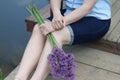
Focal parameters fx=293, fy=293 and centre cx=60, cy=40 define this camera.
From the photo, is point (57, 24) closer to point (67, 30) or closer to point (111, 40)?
point (67, 30)

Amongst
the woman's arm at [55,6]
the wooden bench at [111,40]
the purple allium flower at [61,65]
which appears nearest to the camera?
the purple allium flower at [61,65]

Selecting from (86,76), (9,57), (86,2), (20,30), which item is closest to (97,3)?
(86,2)

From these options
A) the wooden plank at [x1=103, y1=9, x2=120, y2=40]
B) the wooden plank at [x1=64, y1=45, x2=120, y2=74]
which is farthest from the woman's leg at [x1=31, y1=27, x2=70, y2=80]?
the wooden plank at [x1=103, y1=9, x2=120, y2=40]

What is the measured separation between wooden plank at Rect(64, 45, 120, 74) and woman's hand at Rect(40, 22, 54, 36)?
0.50 metres

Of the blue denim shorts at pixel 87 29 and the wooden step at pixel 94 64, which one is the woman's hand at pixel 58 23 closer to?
the blue denim shorts at pixel 87 29

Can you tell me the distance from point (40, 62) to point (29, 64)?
0.09 meters

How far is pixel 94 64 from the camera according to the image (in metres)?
2.44

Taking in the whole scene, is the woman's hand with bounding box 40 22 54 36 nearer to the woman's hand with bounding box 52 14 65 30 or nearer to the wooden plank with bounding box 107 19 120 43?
the woman's hand with bounding box 52 14 65 30

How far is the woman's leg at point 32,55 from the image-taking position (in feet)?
6.91

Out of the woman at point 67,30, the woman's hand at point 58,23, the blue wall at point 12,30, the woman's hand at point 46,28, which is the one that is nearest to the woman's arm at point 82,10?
the woman at point 67,30

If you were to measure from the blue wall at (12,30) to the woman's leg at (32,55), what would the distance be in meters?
1.97

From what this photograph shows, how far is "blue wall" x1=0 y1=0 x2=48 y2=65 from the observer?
412 centimetres

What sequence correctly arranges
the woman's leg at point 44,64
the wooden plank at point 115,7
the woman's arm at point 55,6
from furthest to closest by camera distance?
the wooden plank at point 115,7 < the woman's arm at point 55,6 < the woman's leg at point 44,64

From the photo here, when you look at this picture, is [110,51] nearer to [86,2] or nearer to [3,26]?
[86,2]
